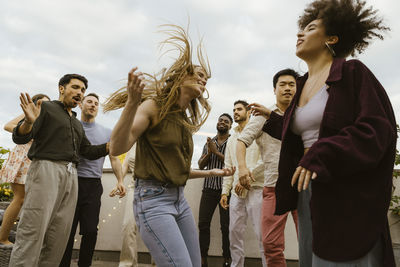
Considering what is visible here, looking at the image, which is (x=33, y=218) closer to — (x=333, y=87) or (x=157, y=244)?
(x=157, y=244)

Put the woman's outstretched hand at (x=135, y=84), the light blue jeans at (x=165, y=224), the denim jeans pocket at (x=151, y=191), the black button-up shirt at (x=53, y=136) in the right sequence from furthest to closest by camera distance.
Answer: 1. the black button-up shirt at (x=53, y=136)
2. the denim jeans pocket at (x=151, y=191)
3. the light blue jeans at (x=165, y=224)
4. the woman's outstretched hand at (x=135, y=84)

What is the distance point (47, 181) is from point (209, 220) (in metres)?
2.40

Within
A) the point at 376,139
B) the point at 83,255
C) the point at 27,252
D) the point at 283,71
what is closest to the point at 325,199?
the point at 376,139

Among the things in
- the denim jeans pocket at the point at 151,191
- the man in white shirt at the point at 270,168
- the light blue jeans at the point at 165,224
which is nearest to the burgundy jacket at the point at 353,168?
the light blue jeans at the point at 165,224

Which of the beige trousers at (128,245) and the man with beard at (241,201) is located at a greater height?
the man with beard at (241,201)

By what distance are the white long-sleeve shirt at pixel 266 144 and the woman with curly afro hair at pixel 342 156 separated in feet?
4.14

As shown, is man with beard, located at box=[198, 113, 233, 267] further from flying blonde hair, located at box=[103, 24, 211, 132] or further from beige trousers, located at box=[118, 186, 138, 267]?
flying blonde hair, located at box=[103, 24, 211, 132]

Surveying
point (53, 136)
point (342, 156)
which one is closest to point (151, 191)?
point (342, 156)

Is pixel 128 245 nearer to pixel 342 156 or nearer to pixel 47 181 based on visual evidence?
pixel 47 181

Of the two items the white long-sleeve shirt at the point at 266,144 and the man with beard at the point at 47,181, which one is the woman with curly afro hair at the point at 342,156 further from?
the man with beard at the point at 47,181

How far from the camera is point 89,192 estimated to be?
12.1 ft

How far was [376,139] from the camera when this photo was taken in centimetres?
113

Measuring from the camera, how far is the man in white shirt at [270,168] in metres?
2.65

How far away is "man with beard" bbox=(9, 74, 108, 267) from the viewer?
267cm
